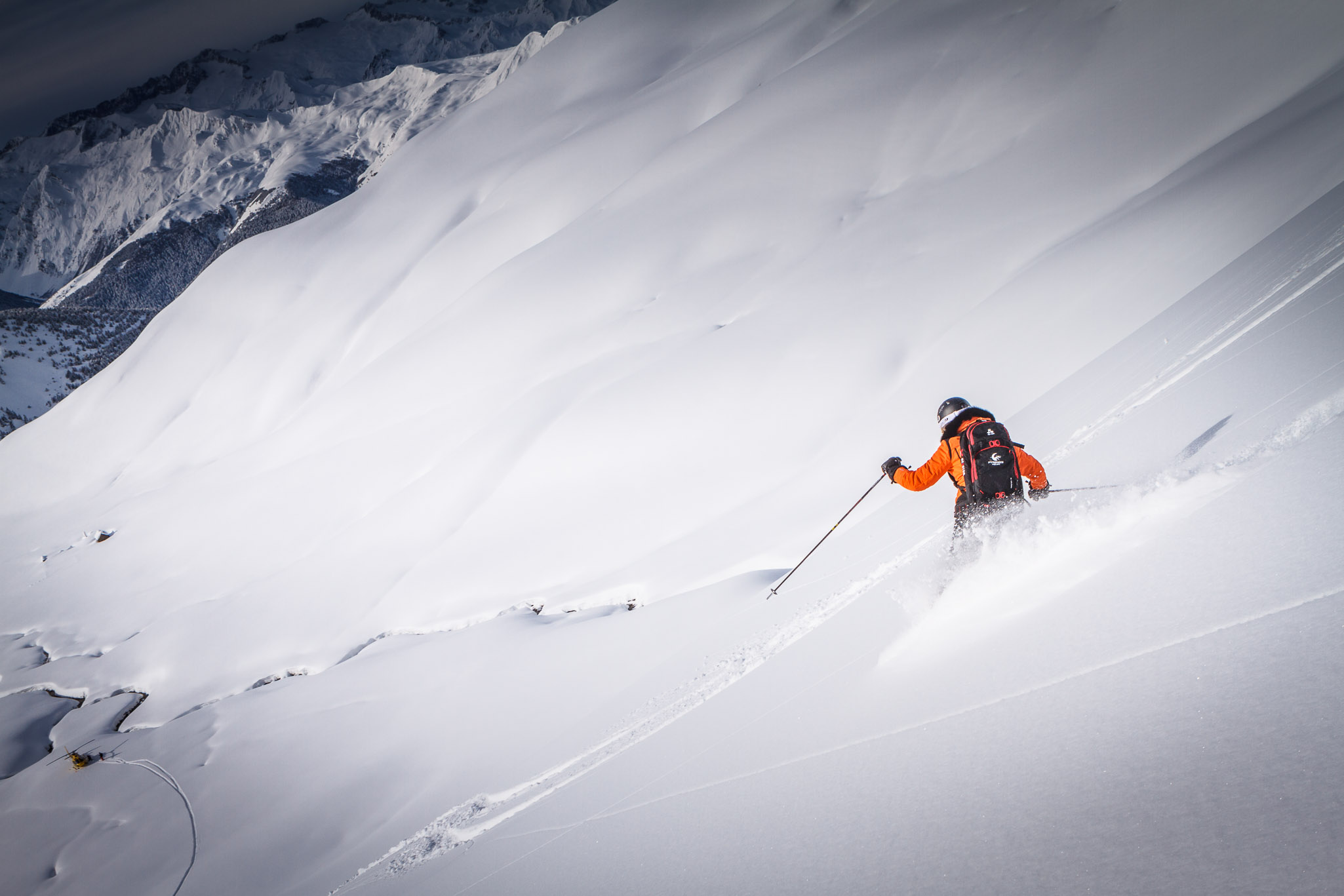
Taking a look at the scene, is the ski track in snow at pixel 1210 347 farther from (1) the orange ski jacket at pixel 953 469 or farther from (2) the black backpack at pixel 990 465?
(2) the black backpack at pixel 990 465

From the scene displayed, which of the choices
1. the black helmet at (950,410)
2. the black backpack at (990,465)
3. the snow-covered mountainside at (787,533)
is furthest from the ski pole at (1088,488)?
the black helmet at (950,410)

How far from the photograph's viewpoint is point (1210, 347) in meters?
5.69

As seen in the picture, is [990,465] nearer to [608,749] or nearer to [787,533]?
[787,533]

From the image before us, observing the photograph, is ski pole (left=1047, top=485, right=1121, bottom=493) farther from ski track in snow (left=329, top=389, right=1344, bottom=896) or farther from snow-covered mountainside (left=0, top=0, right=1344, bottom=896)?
ski track in snow (left=329, top=389, right=1344, bottom=896)

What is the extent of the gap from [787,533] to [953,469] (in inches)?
124

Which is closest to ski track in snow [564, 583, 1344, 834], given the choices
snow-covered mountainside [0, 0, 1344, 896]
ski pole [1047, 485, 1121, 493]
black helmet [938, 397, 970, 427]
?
snow-covered mountainside [0, 0, 1344, 896]

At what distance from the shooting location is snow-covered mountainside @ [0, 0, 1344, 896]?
7.86 ft

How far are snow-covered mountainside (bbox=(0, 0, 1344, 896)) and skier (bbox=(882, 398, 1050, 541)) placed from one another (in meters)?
0.23

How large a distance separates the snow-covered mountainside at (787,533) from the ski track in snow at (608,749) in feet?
0.17

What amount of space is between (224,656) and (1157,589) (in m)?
14.8


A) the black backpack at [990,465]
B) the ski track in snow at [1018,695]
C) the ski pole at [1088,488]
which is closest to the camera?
the ski track in snow at [1018,695]

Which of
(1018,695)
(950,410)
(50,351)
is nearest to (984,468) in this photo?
(950,410)

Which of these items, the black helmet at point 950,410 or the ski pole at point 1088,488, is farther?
the black helmet at point 950,410

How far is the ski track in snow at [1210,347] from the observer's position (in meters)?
5.41
